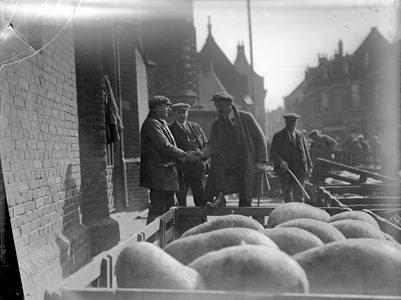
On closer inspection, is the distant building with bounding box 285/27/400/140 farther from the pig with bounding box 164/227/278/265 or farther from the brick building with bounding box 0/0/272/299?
the pig with bounding box 164/227/278/265

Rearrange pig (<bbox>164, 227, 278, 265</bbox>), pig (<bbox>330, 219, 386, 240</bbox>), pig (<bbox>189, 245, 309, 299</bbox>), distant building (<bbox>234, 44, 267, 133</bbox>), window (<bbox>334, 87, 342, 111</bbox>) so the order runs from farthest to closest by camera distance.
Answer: distant building (<bbox>234, 44, 267, 133</bbox>)
window (<bbox>334, 87, 342, 111</bbox>)
pig (<bbox>330, 219, 386, 240</bbox>)
pig (<bbox>164, 227, 278, 265</bbox>)
pig (<bbox>189, 245, 309, 299</bbox>)

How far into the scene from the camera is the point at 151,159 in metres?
5.10

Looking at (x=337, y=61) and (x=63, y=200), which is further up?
(x=337, y=61)

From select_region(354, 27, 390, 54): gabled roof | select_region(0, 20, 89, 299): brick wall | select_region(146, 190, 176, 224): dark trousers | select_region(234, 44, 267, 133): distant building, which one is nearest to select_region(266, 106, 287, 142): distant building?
select_region(234, 44, 267, 133): distant building

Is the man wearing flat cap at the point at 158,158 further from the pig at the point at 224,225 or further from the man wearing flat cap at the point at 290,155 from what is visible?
the pig at the point at 224,225

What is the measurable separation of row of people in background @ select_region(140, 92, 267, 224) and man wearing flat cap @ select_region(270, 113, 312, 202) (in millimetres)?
1989

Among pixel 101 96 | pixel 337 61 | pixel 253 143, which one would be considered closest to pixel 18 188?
pixel 101 96

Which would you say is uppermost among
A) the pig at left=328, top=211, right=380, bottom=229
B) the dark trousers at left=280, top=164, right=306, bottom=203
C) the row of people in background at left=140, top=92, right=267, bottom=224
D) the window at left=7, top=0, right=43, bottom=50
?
the window at left=7, top=0, right=43, bottom=50

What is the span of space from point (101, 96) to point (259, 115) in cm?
4645

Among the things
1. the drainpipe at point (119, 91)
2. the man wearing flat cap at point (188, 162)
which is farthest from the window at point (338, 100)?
the man wearing flat cap at point (188, 162)

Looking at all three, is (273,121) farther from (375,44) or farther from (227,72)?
(375,44)

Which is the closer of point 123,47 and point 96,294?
point 96,294

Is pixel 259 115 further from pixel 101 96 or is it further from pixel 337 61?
pixel 101 96

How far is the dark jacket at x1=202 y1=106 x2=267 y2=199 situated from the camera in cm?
517
